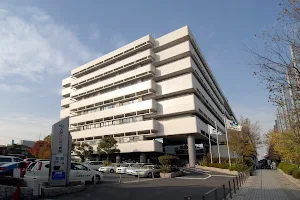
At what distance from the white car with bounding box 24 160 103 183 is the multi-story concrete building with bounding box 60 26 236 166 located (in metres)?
27.0

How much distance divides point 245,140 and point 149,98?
2049 centimetres

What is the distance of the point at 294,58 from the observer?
8086 millimetres

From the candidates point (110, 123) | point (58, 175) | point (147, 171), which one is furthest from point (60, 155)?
point (110, 123)

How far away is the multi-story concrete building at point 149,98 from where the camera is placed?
4362 cm

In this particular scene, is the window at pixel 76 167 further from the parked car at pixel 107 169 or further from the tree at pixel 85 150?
the tree at pixel 85 150

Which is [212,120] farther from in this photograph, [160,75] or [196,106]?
[160,75]

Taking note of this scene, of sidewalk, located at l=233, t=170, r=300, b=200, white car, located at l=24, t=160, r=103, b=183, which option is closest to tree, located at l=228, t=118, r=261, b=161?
sidewalk, located at l=233, t=170, r=300, b=200

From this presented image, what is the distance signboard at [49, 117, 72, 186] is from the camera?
1255cm

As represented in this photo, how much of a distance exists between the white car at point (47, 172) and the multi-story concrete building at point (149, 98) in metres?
27.0

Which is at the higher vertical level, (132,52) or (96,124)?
(132,52)

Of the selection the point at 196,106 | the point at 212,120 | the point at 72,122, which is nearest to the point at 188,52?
the point at 196,106

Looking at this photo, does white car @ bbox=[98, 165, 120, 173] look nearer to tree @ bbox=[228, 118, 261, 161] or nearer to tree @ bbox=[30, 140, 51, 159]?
tree @ bbox=[228, 118, 261, 161]

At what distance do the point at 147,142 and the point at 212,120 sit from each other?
20.5 meters

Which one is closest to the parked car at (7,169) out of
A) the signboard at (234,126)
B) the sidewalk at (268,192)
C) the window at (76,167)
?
the window at (76,167)
